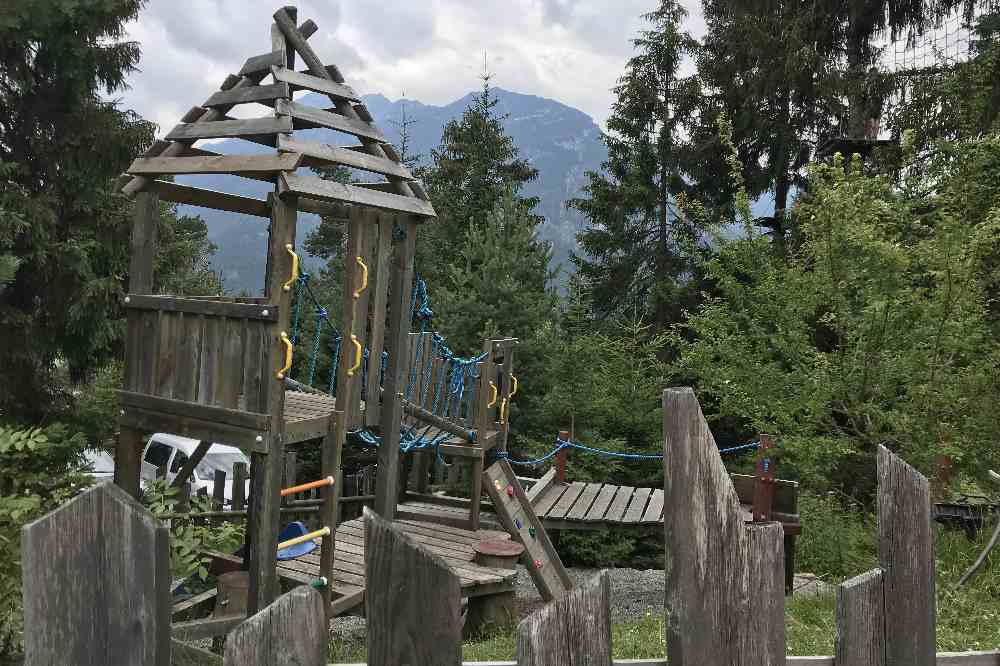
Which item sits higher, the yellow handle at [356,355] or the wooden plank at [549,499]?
the yellow handle at [356,355]

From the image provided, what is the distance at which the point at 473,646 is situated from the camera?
5.85m

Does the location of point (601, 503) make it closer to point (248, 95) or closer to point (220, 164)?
point (220, 164)

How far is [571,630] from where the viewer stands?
3.38 feet

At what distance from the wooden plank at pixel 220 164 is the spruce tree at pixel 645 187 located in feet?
46.3

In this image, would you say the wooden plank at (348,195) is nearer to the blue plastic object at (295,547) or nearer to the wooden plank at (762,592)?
the blue plastic object at (295,547)

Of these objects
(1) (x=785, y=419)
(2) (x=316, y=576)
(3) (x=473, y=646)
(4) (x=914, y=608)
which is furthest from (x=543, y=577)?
(4) (x=914, y=608)

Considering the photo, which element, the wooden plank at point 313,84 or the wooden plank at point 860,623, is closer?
the wooden plank at point 860,623

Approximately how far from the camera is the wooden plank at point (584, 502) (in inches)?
347

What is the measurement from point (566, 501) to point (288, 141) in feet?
20.5

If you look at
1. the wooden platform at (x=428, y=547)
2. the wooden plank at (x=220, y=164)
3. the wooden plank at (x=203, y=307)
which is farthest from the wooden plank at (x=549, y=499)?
the wooden plank at (x=220, y=164)

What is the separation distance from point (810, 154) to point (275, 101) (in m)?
15.4

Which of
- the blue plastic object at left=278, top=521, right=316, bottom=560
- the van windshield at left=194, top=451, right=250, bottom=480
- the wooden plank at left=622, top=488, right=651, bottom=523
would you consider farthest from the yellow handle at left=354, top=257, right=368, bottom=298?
the van windshield at left=194, top=451, right=250, bottom=480

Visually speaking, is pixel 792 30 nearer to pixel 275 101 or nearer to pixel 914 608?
pixel 275 101

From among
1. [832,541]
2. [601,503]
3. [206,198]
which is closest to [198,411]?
[206,198]
